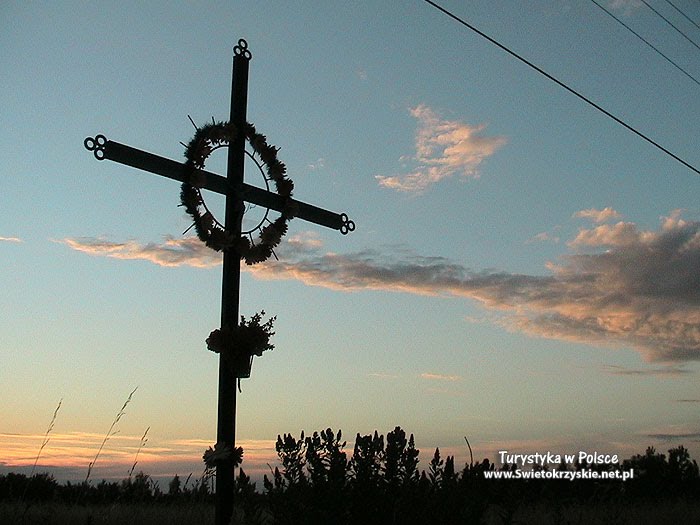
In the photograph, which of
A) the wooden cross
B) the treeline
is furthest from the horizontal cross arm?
the treeline

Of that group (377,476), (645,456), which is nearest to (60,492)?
(377,476)

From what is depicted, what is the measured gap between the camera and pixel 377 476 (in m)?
7.19

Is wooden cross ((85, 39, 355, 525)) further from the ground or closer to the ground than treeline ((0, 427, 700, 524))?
further from the ground

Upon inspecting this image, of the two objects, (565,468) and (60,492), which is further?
(565,468)

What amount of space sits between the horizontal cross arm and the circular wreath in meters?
0.10

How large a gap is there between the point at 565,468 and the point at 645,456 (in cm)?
595

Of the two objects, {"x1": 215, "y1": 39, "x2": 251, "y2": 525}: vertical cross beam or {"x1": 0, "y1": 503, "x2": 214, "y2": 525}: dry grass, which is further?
{"x1": 0, "y1": 503, "x2": 214, "y2": 525}: dry grass

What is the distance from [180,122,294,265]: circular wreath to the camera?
28.1 ft

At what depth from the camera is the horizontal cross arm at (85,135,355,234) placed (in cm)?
807

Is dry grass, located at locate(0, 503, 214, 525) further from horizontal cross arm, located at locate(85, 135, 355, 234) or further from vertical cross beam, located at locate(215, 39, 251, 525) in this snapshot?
horizontal cross arm, located at locate(85, 135, 355, 234)

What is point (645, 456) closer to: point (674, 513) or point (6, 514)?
point (674, 513)

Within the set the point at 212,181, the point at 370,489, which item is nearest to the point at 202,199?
the point at 212,181

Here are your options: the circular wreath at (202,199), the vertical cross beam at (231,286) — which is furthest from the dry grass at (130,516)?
the circular wreath at (202,199)

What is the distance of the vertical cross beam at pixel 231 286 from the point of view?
7.94m
